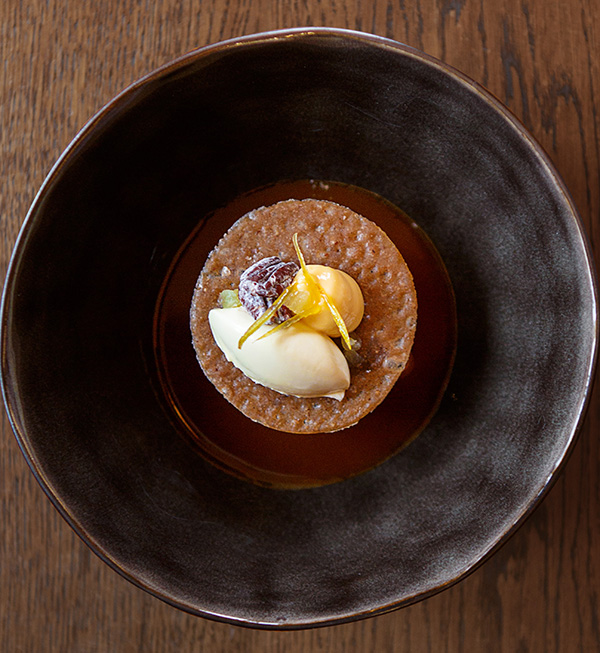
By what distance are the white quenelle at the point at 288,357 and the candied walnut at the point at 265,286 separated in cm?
4

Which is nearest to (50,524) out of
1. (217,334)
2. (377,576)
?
(217,334)

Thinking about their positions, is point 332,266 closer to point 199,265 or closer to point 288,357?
point 288,357

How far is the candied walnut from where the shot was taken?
113 centimetres

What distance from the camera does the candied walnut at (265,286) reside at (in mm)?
1128

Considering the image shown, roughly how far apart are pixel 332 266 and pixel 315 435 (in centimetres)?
45

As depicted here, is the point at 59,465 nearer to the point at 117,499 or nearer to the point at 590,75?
the point at 117,499

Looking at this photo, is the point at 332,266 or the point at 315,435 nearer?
the point at 332,266

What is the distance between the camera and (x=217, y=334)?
1.27 meters

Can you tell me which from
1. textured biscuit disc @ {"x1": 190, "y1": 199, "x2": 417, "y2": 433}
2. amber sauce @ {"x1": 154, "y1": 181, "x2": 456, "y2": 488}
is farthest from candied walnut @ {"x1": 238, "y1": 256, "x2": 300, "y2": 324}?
amber sauce @ {"x1": 154, "y1": 181, "x2": 456, "y2": 488}

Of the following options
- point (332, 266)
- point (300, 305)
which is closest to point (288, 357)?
point (300, 305)

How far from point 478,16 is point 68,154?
39.5 inches

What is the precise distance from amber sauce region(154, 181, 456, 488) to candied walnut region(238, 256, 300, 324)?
1.14ft

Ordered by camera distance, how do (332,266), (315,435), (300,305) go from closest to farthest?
(300,305) → (332,266) → (315,435)

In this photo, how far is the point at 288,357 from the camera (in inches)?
45.4
